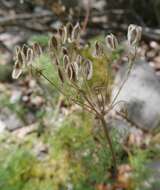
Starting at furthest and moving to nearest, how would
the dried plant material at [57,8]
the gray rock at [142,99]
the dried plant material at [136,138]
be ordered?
the dried plant material at [57,8] → the gray rock at [142,99] → the dried plant material at [136,138]

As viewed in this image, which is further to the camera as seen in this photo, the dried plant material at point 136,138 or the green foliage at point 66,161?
the dried plant material at point 136,138

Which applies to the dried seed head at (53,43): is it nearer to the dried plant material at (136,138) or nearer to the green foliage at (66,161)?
the green foliage at (66,161)

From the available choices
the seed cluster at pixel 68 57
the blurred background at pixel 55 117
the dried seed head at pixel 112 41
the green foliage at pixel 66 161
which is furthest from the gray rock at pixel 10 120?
the dried seed head at pixel 112 41

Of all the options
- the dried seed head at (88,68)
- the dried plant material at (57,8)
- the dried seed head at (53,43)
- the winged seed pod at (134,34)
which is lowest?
the dried plant material at (57,8)

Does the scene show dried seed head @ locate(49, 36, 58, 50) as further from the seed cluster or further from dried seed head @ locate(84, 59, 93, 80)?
dried seed head @ locate(84, 59, 93, 80)

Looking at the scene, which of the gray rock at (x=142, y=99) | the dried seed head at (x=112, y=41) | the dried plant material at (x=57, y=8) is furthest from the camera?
the dried plant material at (x=57, y=8)

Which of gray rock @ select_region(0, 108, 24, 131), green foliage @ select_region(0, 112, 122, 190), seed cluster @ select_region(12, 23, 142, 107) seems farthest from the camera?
gray rock @ select_region(0, 108, 24, 131)

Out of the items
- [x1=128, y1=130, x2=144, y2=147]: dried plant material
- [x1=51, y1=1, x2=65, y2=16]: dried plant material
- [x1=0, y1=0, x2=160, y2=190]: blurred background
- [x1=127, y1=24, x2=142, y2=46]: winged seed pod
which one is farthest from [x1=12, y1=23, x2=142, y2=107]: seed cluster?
[x1=51, y1=1, x2=65, y2=16]: dried plant material

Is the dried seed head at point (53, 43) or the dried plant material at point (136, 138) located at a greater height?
the dried seed head at point (53, 43)

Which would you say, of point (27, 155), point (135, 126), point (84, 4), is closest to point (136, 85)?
point (135, 126)
